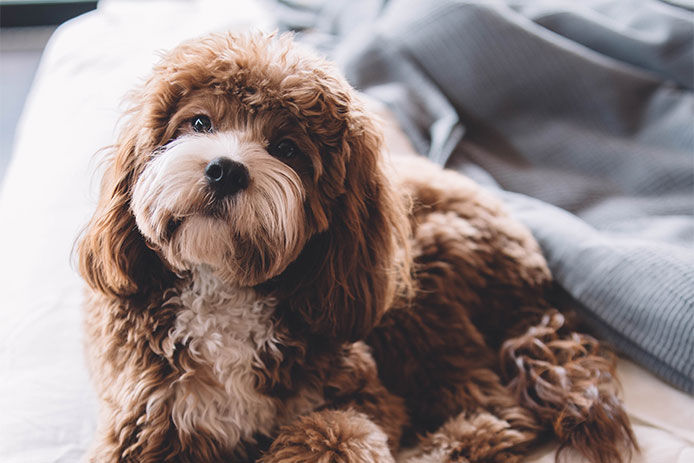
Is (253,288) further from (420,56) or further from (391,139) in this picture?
(420,56)

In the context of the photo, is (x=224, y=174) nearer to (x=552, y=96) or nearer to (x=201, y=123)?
(x=201, y=123)

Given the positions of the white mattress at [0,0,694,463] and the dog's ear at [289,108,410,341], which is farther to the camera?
the white mattress at [0,0,694,463]

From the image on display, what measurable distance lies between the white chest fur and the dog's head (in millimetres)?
50

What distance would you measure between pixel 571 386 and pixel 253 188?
2.64 feet

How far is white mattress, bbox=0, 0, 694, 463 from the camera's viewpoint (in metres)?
1.35

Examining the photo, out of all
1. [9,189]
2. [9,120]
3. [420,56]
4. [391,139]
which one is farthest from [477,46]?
[9,120]

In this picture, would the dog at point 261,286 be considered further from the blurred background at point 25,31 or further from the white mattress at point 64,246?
the blurred background at point 25,31

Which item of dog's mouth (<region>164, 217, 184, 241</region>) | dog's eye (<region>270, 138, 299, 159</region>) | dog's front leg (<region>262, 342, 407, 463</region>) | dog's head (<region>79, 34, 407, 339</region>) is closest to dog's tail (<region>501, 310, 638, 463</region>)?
dog's front leg (<region>262, 342, 407, 463</region>)

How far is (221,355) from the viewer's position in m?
1.24

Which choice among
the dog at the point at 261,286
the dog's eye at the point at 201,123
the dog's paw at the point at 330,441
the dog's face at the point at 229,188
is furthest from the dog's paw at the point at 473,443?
the dog's eye at the point at 201,123

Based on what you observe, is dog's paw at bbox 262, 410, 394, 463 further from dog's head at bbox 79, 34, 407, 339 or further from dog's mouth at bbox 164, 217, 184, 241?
dog's mouth at bbox 164, 217, 184, 241

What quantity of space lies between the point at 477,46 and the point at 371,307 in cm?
110

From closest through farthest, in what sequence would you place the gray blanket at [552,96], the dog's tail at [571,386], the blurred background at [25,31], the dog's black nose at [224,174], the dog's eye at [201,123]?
1. the dog's black nose at [224,174]
2. the dog's eye at [201,123]
3. the dog's tail at [571,386]
4. the gray blanket at [552,96]
5. the blurred background at [25,31]

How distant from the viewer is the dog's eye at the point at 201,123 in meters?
1.19
